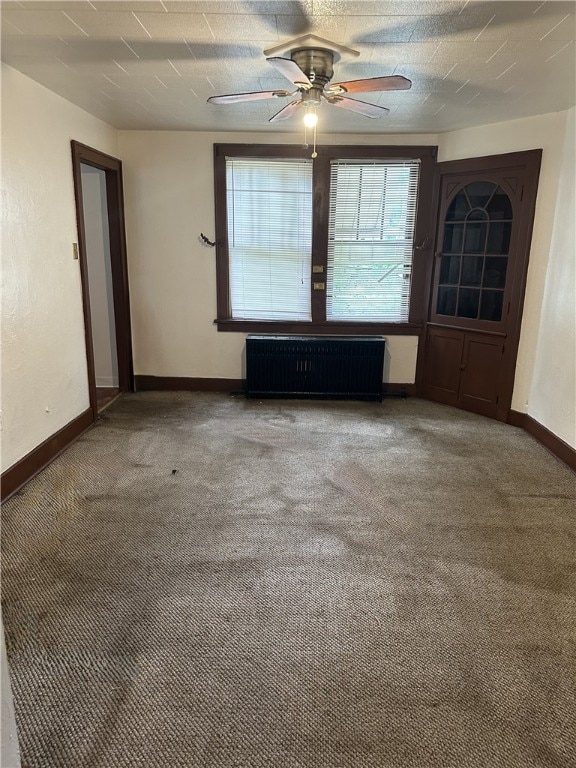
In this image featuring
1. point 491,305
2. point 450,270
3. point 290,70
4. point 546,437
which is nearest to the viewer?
point 290,70

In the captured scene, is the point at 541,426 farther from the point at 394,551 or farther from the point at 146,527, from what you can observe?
the point at 146,527

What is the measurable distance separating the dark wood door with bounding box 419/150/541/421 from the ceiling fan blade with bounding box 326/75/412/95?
1.97m

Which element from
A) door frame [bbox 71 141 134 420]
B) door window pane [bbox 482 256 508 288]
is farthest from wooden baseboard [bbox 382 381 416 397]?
door frame [bbox 71 141 134 420]

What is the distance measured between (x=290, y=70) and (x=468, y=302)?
2830 mm

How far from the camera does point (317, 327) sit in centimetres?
504

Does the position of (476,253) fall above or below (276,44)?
below

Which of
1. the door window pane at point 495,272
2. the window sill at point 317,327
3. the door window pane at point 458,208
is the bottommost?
the window sill at point 317,327

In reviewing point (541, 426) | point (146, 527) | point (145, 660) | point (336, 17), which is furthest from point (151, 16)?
point (541, 426)

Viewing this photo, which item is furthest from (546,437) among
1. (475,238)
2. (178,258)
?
(178,258)

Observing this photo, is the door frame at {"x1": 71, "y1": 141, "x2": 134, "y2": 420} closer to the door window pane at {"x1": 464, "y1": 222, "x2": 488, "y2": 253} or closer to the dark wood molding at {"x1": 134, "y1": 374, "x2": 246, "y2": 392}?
the dark wood molding at {"x1": 134, "y1": 374, "x2": 246, "y2": 392}

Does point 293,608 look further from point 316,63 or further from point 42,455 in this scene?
point 316,63

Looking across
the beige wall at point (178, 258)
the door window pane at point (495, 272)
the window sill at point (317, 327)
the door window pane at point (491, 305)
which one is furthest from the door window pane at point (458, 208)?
the window sill at point (317, 327)

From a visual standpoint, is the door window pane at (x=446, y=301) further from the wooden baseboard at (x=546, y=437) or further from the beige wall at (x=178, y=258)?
the wooden baseboard at (x=546, y=437)

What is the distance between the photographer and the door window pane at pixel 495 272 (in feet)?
14.0
